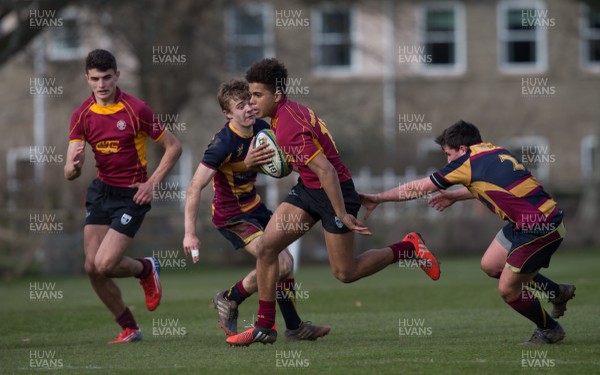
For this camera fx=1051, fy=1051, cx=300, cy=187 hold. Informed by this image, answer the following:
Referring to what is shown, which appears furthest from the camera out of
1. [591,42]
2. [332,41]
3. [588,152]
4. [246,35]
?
[588,152]

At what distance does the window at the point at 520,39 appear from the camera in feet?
115

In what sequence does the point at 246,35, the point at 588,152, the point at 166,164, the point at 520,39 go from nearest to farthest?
the point at 166,164 → the point at 246,35 → the point at 520,39 → the point at 588,152

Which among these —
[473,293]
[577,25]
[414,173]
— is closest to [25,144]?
[414,173]

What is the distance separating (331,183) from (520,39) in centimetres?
2795

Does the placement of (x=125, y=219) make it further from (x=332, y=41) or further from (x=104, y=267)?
(x=332, y=41)

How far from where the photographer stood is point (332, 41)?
3431cm

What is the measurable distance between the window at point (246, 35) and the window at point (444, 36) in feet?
23.8

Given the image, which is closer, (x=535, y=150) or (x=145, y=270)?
(x=145, y=270)

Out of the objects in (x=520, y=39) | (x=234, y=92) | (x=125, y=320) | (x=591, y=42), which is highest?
(x=520, y=39)

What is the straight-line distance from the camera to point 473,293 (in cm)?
1485

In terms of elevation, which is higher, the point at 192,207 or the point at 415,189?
the point at 415,189

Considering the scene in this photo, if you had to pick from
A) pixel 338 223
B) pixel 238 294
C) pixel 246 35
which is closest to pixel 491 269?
pixel 338 223

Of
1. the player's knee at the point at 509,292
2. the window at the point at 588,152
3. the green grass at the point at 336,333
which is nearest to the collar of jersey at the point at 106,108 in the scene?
the green grass at the point at 336,333

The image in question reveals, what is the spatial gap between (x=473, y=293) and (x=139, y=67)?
14846 mm
